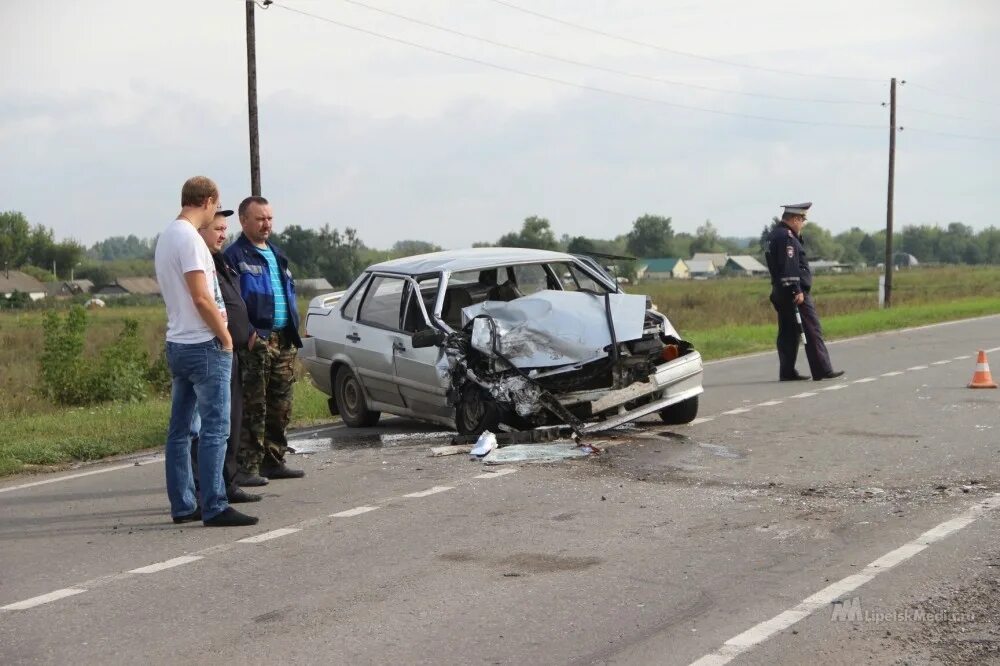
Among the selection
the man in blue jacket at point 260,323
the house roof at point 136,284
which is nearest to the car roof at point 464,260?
the man in blue jacket at point 260,323

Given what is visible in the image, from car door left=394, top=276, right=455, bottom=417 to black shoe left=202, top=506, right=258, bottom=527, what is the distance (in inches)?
133

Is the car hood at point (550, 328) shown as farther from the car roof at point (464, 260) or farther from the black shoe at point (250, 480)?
the black shoe at point (250, 480)

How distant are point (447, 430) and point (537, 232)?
80.9 m

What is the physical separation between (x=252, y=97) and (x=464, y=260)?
41.2ft

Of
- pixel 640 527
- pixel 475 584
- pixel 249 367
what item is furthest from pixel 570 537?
pixel 249 367

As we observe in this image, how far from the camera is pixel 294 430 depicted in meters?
13.0

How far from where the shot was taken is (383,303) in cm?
1250

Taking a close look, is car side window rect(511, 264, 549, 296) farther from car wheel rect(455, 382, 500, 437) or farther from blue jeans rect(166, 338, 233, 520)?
blue jeans rect(166, 338, 233, 520)

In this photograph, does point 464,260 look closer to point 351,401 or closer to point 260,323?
point 351,401

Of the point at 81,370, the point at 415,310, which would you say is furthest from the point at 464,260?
the point at 81,370

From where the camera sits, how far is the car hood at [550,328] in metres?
10.8

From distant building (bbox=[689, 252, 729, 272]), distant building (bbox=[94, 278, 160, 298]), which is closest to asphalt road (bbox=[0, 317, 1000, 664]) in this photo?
distant building (bbox=[94, 278, 160, 298])

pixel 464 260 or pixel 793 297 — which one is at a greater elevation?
pixel 464 260

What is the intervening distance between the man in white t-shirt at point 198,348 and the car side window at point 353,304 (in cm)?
453
